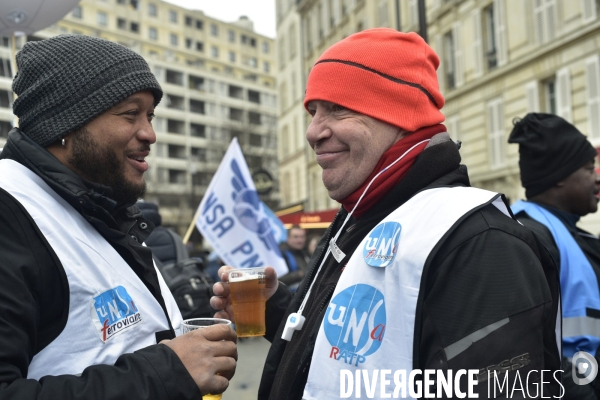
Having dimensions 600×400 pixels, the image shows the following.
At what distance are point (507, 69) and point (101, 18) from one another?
183ft

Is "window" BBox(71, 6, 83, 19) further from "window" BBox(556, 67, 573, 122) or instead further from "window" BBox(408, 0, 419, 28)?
"window" BBox(556, 67, 573, 122)

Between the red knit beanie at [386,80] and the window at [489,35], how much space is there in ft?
62.3

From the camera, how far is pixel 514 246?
171 cm

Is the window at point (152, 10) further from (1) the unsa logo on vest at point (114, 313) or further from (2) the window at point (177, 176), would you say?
(1) the unsa logo on vest at point (114, 313)

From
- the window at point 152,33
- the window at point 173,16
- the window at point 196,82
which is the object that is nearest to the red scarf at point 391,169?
the window at point 196,82

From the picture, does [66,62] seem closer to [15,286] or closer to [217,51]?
[15,286]

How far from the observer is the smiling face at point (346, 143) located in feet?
7.20

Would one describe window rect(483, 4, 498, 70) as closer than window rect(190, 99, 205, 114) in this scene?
Yes

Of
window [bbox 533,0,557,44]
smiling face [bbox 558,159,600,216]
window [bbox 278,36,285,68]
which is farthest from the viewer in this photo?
window [bbox 278,36,285,68]

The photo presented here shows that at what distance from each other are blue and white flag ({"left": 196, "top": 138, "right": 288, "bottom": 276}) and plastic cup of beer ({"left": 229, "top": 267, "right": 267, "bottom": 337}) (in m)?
5.16

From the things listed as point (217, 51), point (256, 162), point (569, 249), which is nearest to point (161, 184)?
point (256, 162)

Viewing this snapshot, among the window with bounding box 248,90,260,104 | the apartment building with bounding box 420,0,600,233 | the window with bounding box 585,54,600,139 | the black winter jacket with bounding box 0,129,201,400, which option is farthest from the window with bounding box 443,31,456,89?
the window with bounding box 248,90,260,104

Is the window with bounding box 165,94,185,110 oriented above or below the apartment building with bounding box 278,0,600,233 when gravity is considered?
above

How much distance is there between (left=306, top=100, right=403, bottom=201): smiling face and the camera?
2.19 m
